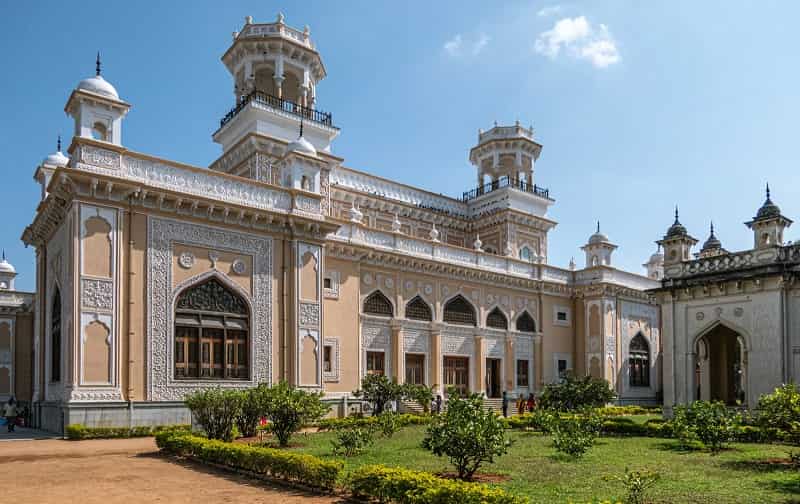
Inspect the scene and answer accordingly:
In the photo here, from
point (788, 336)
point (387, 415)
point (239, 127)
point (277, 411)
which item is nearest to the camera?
point (277, 411)

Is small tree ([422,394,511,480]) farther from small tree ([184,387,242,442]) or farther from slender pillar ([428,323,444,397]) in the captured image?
slender pillar ([428,323,444,397])

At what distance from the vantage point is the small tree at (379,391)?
77.3 ft

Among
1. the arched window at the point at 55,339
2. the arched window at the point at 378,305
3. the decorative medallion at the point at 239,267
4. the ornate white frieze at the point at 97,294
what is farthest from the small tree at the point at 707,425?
the arched window at the point at 55,339

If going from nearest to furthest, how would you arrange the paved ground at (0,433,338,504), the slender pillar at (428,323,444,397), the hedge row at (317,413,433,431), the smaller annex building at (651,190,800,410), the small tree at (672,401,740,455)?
1. the paved ground at (0,433,338,504)
2. the small tree at (672,401,740,455)
3. the smaller annex building at (651,190,800,410)
4. the hedge row at (317,413,433,431)
5. the slender pillar at (428,323,444,397)

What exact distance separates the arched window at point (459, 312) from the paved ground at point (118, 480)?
16.9 m

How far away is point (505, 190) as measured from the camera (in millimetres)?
36094

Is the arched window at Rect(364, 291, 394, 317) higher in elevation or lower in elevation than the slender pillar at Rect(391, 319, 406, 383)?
higher

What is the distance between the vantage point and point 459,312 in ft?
99.1

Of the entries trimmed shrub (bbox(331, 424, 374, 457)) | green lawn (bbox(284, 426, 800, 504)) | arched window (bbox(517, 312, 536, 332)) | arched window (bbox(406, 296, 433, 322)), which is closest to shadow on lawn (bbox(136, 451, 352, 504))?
green lawn (bbox(284, 426, 800, 504))

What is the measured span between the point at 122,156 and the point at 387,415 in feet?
33.7

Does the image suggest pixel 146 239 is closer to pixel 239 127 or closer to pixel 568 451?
pixel 239 127

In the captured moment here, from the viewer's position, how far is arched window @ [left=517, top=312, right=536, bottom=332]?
32844 mm

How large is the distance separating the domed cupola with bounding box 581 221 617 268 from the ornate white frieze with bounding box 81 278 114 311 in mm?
24977

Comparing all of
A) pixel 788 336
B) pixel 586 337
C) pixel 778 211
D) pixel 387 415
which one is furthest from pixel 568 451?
pixel 586 337
